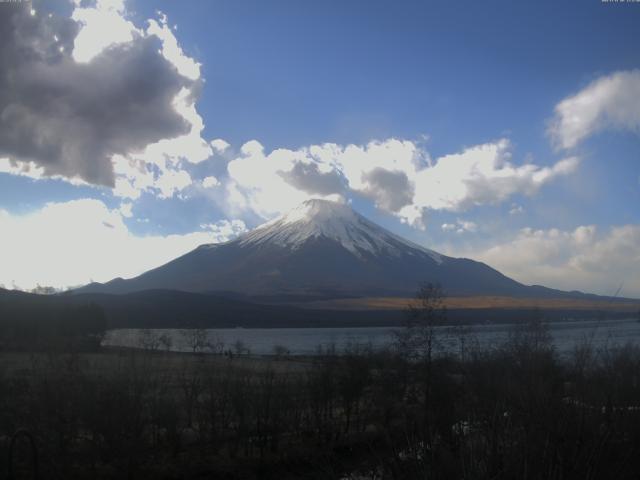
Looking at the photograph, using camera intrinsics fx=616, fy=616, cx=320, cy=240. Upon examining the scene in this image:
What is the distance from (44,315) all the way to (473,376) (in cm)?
5361

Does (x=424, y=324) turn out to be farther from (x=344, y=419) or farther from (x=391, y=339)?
(x=391, y=339)

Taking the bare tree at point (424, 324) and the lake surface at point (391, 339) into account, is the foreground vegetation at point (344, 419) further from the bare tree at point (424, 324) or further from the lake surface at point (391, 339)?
the lake surface at point (391, 339)

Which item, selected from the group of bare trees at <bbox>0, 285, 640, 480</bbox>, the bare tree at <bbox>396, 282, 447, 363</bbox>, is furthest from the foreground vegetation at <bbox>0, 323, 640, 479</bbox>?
the bare tree at <bbox>396, 282, 447, 363</bbox>

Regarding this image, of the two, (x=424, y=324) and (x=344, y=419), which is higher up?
(x=424, y=324)

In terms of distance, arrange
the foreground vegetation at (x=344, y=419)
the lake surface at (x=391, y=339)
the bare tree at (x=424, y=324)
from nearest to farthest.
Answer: the foreground vegetation at (x=344, y=419), the bare tree at (x=424, y=324), the lake surface at (x=391, y=339)

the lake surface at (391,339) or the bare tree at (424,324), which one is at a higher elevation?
the bare tree at (424,324)

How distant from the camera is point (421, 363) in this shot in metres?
29.0

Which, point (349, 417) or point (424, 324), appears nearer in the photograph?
point (349, 417)

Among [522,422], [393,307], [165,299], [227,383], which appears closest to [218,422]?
[227,383]

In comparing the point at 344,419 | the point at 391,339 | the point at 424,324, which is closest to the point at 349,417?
the point at 344,419

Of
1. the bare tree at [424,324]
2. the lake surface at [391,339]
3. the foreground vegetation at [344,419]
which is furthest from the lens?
the lake surface at [391,339]

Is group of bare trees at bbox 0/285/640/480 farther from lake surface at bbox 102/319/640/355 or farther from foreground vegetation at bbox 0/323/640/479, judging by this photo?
lake surface at bbox 102/319/640/355

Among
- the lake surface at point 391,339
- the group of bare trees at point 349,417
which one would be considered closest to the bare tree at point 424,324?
the group of bare trees at point 349,417

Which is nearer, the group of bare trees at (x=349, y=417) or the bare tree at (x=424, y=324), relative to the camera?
the group of bare trees at (x=349, y=417)
